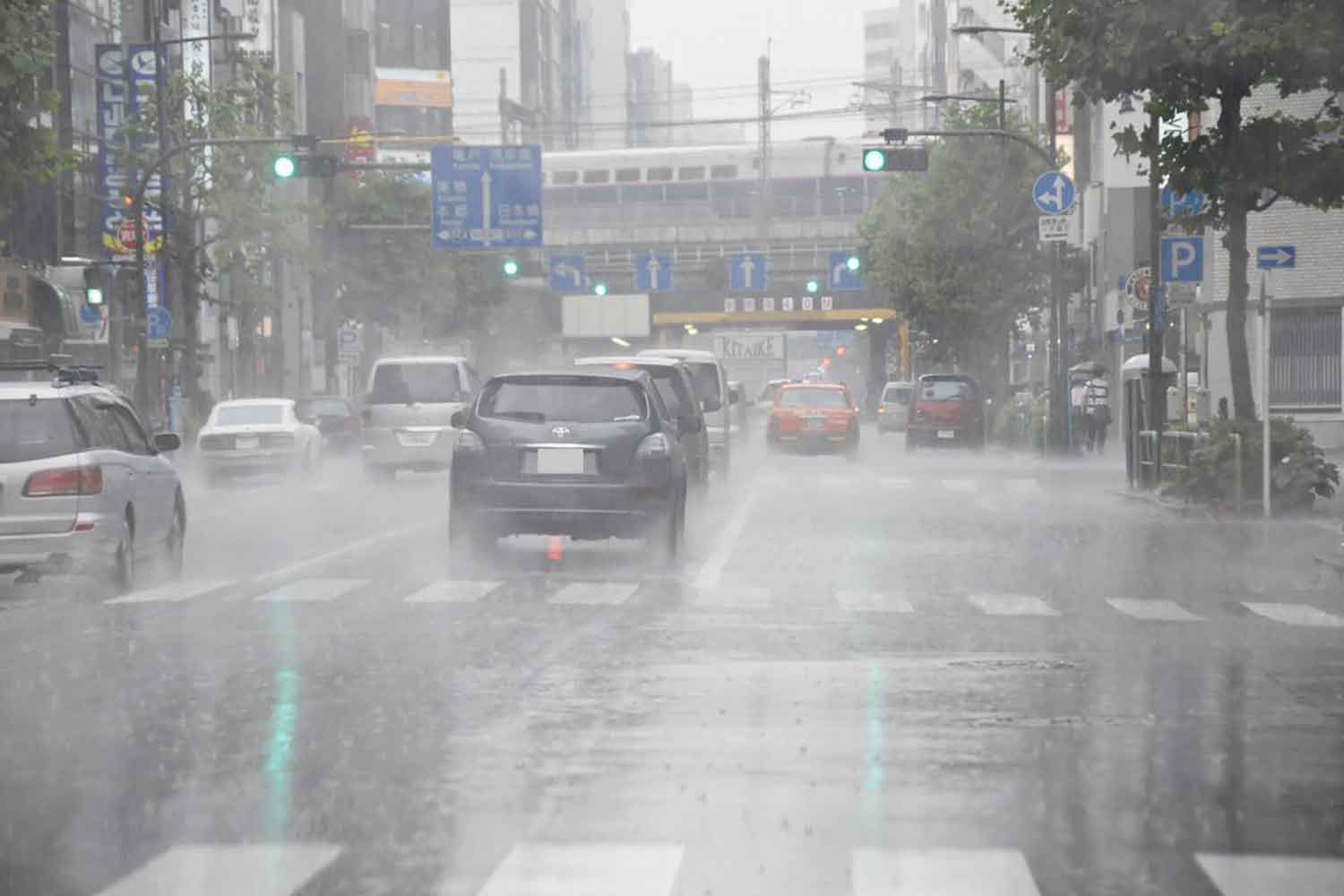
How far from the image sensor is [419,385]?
3778cm

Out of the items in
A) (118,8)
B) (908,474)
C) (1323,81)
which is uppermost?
(118,8)

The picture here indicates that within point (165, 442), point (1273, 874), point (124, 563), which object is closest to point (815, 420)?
point (165, 442)

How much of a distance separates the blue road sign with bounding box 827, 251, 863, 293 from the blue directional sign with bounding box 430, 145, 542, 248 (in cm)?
2785

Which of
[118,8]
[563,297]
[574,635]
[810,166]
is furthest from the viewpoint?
[563,297]

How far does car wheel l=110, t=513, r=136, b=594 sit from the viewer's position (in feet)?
59.4

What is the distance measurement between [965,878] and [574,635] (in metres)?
7.59

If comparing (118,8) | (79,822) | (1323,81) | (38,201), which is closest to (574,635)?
(79,822)

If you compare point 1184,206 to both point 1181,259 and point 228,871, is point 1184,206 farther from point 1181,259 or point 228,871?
point 228,871

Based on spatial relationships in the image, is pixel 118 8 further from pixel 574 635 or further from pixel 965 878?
pixel 965 878

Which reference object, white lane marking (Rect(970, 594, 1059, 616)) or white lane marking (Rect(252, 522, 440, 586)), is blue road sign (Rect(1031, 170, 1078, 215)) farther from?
white lane marking (Rect(970, 594, 1059, 616))

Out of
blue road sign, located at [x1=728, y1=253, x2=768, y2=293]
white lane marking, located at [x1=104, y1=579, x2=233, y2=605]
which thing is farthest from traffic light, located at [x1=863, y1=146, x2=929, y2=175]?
blue road sign, located at [x1=728, y1=253, x2=768, y2=293]

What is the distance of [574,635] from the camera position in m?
14.6

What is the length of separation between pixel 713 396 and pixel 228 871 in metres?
29.4

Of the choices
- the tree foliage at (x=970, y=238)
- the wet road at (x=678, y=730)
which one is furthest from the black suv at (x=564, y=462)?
the tree foliage at (x=970, y=238)
